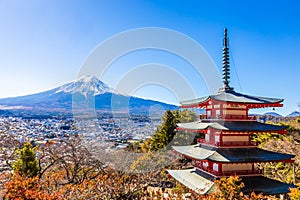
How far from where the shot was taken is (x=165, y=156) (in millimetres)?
20531

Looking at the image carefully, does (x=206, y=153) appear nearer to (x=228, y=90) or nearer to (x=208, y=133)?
(x=208, y=133)

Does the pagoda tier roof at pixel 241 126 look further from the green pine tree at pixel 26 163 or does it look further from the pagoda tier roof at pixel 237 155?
the green pine tree at pixel 26 163

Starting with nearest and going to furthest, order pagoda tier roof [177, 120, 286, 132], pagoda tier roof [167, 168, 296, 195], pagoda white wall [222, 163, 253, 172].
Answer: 1. pagoda tier roof [167, 168, 296, 195]
2. pagoda tier roof [177, 120, 286, 132]
3. pagoda white wall [222, 163, 253, 172]

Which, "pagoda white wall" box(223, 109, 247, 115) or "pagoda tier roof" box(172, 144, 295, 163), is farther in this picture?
"pagoda white wall" box(223, 109, 247, 115)

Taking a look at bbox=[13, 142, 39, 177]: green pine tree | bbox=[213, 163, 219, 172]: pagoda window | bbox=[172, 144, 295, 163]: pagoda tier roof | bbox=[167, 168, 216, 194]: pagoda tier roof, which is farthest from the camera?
bbox=[13, 142, 39, 177]: green pine tree

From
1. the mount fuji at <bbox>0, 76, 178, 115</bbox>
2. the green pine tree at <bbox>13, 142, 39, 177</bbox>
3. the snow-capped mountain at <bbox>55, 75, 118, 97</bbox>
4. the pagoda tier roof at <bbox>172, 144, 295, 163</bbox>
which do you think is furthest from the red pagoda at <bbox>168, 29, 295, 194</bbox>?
the snow-capped mountain at <bbox>55, 75, 118, 97</bbox>

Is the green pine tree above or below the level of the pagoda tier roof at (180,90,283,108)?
below

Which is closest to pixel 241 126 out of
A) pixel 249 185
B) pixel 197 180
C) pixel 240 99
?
pixel 240 99

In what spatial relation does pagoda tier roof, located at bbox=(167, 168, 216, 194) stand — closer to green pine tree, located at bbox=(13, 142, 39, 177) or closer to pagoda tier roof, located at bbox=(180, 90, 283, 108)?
pagoda tier roof, located at bbox=(180, 90, 283, 108)

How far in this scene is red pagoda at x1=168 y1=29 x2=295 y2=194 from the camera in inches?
408

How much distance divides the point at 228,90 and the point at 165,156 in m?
10.1

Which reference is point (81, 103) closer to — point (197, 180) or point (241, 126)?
point (197, 180)

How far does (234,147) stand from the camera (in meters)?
11.0

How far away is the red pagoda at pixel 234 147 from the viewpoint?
34.0 ft
